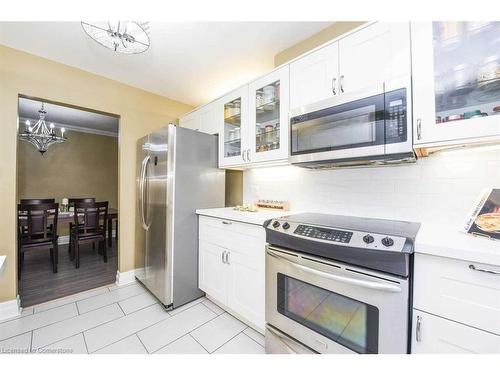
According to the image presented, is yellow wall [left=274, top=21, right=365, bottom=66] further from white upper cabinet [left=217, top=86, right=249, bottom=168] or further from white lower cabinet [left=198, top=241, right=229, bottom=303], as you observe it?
white lower cabinet [left=198, top=241, right=229, bottom=303]

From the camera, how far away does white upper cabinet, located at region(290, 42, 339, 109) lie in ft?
4.96

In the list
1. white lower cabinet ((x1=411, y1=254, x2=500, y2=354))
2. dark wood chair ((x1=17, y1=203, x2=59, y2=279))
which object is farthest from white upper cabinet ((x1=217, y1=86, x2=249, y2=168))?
dark wood chair ((x1=17, y1=203, x2=59, y2=279))

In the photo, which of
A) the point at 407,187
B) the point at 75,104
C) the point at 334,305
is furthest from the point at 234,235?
the point at 75,104

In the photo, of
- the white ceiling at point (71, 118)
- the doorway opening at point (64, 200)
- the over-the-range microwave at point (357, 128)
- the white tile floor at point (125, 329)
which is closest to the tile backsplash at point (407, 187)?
the over-the-range microwave at point (357, 128)

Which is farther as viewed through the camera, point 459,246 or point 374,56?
point 374,56

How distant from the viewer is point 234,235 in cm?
183

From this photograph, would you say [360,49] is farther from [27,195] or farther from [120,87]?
[27,195]

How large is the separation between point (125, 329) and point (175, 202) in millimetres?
1136

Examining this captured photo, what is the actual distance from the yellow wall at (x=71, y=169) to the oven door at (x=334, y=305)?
524cm

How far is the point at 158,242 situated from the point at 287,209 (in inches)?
54.7

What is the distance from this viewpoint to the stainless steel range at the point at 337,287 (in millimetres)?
974

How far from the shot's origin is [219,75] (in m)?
2.62

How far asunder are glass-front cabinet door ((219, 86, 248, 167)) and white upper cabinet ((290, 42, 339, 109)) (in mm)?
575

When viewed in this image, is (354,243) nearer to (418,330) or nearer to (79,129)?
(418,330)
